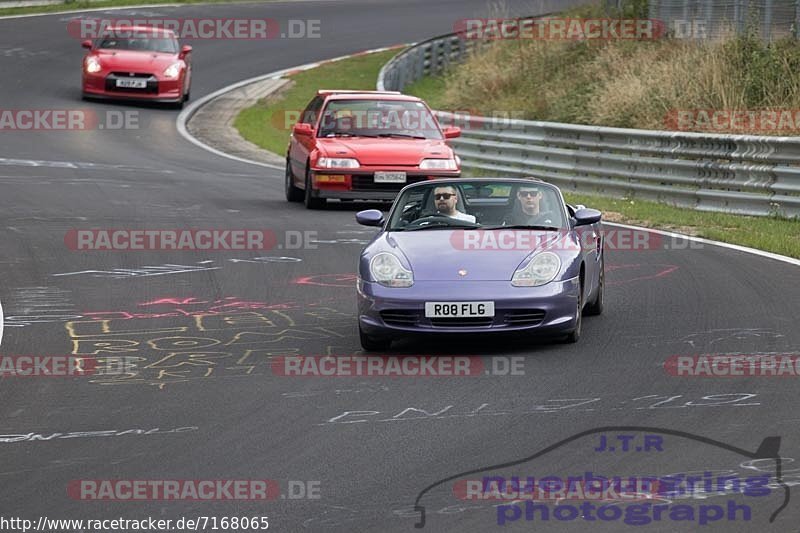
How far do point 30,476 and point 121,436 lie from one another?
0.93 metres

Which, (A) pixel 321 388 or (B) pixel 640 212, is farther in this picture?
(B) pixel 640 212

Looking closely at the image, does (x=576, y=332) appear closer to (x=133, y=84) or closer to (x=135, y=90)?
(x=133, y=84)

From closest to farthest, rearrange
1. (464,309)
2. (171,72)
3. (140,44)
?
(464,309), (171,72), (140,44)

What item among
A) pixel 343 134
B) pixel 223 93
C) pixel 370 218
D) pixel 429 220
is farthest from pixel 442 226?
pixel 223 93

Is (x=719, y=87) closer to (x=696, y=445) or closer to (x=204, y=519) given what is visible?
(x=696, y=445)

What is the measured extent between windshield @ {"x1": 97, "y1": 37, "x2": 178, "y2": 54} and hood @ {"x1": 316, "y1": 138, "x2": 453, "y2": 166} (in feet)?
43.4

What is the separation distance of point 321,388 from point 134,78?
2401 centimetres

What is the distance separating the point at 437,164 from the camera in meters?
20.5

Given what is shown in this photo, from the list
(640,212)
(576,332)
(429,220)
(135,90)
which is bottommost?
(135,90)

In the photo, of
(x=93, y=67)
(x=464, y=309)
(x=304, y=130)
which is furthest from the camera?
(x=93, y=67)

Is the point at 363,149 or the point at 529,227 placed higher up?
the point at 529,227

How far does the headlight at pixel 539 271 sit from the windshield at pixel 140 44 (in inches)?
928

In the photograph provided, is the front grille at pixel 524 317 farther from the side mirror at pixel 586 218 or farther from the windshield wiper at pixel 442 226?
the side mirror at pixel 586 218

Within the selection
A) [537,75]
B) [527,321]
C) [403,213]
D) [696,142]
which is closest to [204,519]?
[527,321]
